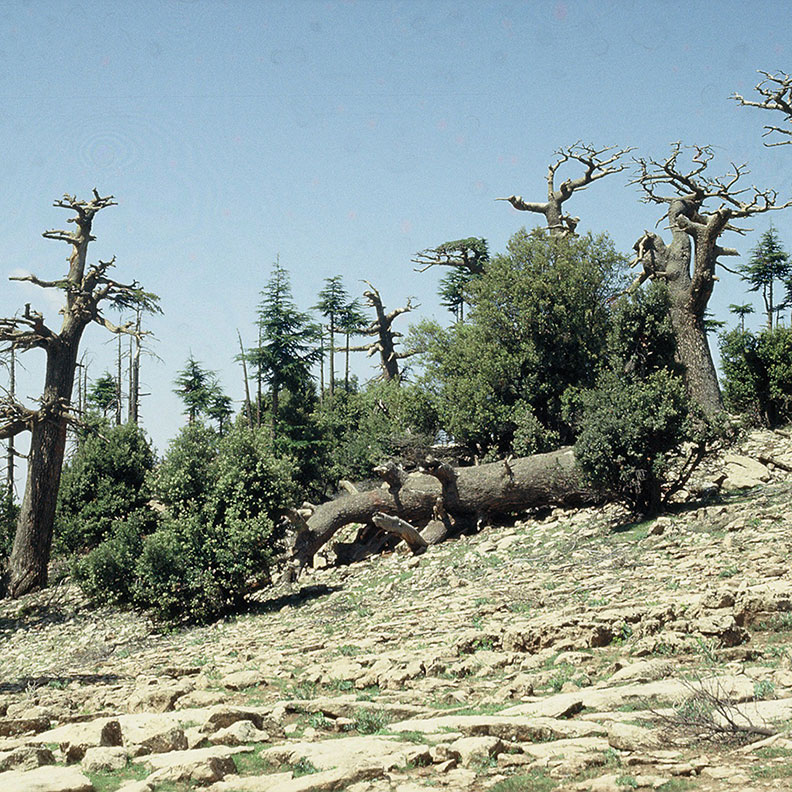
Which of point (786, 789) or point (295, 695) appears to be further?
point (295, 695)

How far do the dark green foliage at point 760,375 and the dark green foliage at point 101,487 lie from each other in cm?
1898

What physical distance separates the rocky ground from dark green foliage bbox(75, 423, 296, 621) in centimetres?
81

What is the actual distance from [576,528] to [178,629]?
861 cm

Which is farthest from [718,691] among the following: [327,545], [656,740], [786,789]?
[327,545]

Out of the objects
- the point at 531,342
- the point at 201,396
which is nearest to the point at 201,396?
the point at 201,396

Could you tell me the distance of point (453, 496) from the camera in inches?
835

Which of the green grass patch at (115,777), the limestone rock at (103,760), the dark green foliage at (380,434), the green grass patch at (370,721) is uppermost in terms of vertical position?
the dark green foliage at (380,434)

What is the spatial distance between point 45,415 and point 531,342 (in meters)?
15.0

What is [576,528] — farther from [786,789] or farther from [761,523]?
[786,789]

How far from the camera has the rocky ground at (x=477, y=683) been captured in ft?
18.5

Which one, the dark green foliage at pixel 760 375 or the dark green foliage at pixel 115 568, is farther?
the dark green foliage at pixel 760 375

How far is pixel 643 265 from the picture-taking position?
27094 mm

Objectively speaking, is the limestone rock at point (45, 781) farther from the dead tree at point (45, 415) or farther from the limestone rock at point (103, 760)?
the dead tree at point (45, 415)

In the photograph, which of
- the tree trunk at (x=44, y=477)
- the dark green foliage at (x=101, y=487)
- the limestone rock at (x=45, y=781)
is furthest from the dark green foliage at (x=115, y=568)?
the limestone rock at (x=45, y=781)
